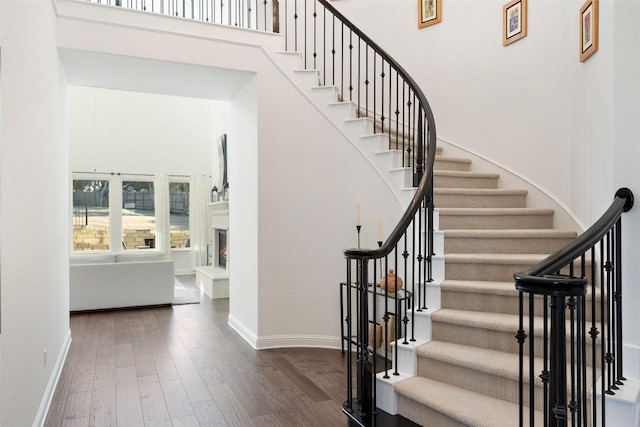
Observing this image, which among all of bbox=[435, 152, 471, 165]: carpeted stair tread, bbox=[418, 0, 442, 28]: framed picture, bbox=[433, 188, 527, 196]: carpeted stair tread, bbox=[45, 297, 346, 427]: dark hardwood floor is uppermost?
bbox=[418, 0, 442, 28]: framed picture

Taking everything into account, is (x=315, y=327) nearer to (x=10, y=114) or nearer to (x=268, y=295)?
(x=268, y=295)

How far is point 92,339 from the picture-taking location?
514 cm

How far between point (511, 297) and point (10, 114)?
9.99 ft

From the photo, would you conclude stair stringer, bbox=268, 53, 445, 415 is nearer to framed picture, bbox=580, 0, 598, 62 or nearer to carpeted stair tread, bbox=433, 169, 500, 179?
carpeted stair tread, bbox=433, 169, 500, 179

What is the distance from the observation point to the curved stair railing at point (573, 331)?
1.76 meters

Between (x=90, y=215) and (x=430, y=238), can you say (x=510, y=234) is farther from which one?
(x=90, y=215)

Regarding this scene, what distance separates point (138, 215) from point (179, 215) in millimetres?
922

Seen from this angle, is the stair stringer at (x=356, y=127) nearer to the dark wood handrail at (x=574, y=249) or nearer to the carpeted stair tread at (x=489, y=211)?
the carpeted stair tread at (x=489, y=211)

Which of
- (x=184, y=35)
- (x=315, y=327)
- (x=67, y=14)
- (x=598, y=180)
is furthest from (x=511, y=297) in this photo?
(x=67, y=14)

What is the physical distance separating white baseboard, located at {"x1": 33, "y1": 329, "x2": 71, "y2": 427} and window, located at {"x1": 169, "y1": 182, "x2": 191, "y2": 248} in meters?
6.39

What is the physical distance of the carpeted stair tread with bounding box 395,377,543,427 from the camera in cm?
241

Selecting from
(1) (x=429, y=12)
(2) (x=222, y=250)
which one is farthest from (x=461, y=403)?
(2) (x=222, y=250)

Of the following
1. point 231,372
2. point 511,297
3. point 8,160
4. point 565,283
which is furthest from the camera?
point 231,372

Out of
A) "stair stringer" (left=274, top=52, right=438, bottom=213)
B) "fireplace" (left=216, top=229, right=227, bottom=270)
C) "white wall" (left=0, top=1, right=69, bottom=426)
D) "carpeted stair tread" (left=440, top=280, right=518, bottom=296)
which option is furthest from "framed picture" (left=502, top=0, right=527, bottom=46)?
"fireplace" (left=216, top=229, right=227, bottom=270)
